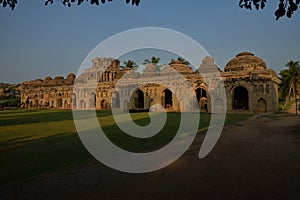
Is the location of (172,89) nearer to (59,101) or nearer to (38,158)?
(59,101)

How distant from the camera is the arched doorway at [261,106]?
31.9m

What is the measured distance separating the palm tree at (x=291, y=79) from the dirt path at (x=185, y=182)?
43020 mm

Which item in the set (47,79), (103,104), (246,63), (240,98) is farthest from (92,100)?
(246,63)

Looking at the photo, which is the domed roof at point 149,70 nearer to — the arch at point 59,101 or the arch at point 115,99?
the arch at point 115,99

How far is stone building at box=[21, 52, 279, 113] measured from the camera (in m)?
32.4

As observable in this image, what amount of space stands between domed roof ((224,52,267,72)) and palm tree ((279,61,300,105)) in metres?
11.7

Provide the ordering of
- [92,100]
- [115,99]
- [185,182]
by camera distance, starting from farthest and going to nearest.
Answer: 1. [92,100]
2. [115,99]
3. [185,182]

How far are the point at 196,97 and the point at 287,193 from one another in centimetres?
3370

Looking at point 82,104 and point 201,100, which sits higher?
point 201,100

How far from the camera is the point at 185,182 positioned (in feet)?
17.6

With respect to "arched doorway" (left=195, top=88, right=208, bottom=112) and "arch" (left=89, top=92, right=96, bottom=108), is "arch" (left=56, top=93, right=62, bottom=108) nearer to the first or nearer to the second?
"arch" (left=89, top=92, right=96, bottom=108)

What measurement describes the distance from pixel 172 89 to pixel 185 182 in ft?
108

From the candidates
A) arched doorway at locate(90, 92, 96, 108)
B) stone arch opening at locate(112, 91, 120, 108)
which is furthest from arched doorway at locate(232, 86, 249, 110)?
arched doorway at locate(90, 92, 96, 108)

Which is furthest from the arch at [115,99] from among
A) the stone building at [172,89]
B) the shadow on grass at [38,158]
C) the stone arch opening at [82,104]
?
the shadow on grass at [38,158]
